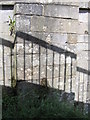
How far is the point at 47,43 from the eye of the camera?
14.4ft

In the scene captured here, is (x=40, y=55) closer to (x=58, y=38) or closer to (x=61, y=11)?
(x=58, y=38)

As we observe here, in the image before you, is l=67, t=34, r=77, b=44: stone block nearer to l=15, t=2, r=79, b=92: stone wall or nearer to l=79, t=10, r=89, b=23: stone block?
l=15, t=2, r=79, b=92: stone wall

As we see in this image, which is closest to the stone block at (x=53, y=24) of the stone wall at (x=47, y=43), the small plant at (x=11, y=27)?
the stone wall at (x=47, y=43)

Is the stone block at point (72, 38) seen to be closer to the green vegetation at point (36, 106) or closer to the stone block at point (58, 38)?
the stone block at point (58, 38)

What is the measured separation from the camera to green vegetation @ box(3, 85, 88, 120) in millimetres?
3670

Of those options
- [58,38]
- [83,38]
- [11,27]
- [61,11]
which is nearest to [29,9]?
[11,27]

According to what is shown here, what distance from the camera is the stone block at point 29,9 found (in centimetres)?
418

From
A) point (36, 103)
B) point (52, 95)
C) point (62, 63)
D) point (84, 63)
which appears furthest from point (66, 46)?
point (36, 103)

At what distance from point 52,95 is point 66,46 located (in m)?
0.96

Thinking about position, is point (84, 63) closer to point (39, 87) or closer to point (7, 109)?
point (39, 87)

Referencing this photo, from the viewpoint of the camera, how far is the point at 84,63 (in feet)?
16.2

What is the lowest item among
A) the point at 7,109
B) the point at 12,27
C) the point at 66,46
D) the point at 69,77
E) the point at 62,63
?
the point at 7,109

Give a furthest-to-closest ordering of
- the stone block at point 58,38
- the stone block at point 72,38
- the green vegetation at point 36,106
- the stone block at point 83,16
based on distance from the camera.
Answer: the stone block at point 83,16 → the stone block at point 72,38 → the stone block at point 58,38 → the green vegetation at point 36,106

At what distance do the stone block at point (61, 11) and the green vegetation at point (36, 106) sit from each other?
140 centimetres
